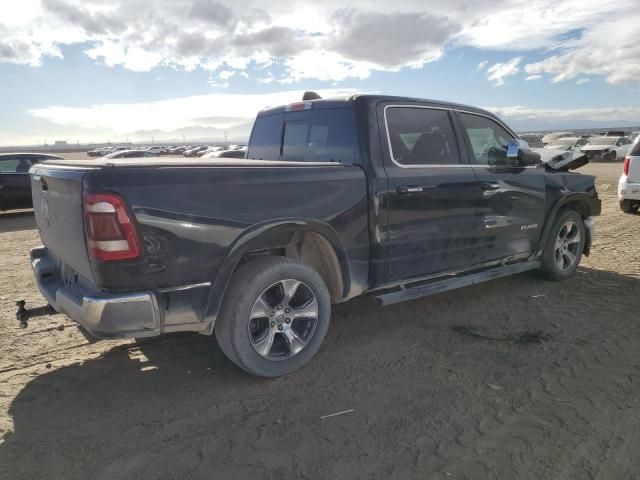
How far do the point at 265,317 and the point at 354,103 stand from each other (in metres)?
1.75

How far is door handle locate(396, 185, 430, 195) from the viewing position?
3.82 meters

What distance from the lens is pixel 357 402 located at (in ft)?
10.2

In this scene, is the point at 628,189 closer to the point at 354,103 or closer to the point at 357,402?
the point at 354,103

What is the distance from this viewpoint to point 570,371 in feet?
11.4

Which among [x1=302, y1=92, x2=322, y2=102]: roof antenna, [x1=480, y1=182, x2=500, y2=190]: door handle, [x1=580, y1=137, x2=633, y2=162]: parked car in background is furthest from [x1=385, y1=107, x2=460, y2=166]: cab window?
[x1=580, y1=137, x2=633, y2=162]: parked car in background

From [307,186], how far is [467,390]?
5.54 ft

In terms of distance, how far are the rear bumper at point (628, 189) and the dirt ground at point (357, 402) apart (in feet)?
19.3

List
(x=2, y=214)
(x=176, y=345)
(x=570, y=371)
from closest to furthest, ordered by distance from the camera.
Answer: (x=570, y=371) < (x=176, y=345) < (x=2, y=214)

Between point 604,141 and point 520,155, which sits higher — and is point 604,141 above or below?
below

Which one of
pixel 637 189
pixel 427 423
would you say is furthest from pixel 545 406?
pixel 637 189

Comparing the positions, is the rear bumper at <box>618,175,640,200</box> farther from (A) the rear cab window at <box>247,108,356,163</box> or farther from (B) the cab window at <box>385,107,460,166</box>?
(A) the rear cab window at <box>247,108,356,163</box>

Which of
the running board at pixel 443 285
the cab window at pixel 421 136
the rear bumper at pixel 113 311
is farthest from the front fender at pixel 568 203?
the rear bumper at pixel 113 311

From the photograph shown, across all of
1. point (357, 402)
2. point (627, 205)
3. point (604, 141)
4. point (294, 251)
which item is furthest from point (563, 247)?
point (604, 141)

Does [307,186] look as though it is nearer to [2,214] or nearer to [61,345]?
[61,345]
